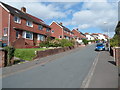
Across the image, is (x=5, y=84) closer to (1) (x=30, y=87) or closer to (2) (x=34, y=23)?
(1) (x=30, y=87)

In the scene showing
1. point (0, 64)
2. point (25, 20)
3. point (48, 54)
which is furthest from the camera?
point (25, 20)

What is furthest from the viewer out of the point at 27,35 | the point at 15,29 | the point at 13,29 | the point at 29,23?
the point at 29,23

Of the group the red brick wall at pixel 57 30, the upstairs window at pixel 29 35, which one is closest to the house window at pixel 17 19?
the upstairs window at pixel 29 35

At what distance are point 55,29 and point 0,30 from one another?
26571 millimetres

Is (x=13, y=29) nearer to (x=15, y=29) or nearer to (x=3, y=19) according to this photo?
(x=15, y=29)

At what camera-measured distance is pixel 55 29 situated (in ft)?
149

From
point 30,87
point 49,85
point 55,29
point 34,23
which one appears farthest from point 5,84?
point 55,29

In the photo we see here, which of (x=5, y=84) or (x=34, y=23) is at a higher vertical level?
(x=34, y=23)

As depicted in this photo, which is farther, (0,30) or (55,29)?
(55,29)

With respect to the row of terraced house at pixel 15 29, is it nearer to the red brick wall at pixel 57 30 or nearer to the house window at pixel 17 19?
the house window at pixel 17 19

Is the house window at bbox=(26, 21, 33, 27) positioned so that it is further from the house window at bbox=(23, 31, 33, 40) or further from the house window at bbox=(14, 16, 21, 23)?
the house window at bbox=(14, 16, 21, 23)

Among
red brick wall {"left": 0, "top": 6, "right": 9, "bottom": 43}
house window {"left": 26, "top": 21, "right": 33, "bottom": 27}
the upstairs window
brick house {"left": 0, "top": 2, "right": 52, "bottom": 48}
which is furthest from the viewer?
house window {"left": 26, "top": 21, "right": 33, "bottom": 27}

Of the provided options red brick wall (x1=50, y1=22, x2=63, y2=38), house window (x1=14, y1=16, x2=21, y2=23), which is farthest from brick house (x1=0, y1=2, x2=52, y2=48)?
red brick wall (x1=50, y1=22, x2=63, y2=38)

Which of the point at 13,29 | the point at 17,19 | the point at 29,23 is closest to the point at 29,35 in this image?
the point at 29,23
